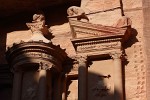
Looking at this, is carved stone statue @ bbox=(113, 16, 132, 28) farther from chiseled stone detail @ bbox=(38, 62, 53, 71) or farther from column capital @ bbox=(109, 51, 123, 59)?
chiseled stone detail @ bbox=(38, 62, 53, 71)

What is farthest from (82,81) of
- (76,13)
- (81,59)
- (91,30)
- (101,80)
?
(76,13)

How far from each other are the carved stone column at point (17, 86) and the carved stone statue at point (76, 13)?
2194 millimetres

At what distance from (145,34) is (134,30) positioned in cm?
42

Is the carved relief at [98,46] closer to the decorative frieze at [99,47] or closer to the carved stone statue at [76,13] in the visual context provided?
the decorative frieze at [99,47]

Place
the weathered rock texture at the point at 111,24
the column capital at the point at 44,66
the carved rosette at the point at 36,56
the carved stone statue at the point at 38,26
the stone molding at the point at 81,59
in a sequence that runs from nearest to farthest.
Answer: the weathered rock texture at the point at 111,24 < the stone molding at the point at 81,59 < the column capital at the point at 44,66 < the carved rosette at the point at 36,56 < the carved stone statue at the point at 38,26

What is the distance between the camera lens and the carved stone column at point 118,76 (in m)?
12.7

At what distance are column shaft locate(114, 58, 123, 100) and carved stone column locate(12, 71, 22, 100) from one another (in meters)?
2.76

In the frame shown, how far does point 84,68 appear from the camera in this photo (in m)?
13.5

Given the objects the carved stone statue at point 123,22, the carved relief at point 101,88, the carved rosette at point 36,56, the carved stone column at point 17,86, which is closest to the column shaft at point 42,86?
the carved rosette at point 36,56

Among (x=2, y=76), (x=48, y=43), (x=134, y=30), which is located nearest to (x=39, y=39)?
(x=48, y=43)

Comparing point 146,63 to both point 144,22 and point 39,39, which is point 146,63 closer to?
point 144,22

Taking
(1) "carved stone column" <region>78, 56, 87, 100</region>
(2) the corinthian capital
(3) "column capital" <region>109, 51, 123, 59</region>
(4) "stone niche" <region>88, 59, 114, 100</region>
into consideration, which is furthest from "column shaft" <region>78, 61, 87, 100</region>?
(2) the corinthian capital

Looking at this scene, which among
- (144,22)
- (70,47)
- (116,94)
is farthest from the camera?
(70,47)

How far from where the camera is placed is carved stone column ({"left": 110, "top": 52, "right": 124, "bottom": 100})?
12.7 meters
